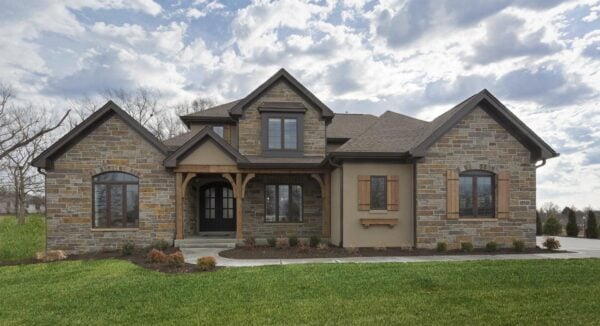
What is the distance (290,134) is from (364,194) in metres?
4.31

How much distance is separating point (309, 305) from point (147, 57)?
18711mm

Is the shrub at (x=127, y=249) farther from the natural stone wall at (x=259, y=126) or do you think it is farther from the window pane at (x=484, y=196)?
the window pane at (x=484, y=196)

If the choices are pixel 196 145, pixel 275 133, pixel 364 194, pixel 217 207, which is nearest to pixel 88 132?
pixel 196 145

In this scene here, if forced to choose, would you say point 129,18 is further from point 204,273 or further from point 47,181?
point 204,273

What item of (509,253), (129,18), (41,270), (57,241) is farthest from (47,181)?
(509,253)

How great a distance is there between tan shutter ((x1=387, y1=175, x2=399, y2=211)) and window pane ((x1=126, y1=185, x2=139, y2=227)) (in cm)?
858

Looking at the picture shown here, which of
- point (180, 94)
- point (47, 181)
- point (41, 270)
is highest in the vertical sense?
point (180, 94)

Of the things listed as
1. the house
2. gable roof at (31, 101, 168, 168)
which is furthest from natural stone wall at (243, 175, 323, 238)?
gable roof at (31, 101, 168, 168)

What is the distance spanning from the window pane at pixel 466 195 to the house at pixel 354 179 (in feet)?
0.11

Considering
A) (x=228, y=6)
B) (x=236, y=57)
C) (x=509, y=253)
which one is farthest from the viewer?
(x=236, y=57)

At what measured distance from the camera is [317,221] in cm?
1489

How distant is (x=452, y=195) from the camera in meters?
12.0

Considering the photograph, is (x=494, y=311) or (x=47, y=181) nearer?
(x=494, y=311)

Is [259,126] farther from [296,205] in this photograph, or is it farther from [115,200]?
[115,200]
